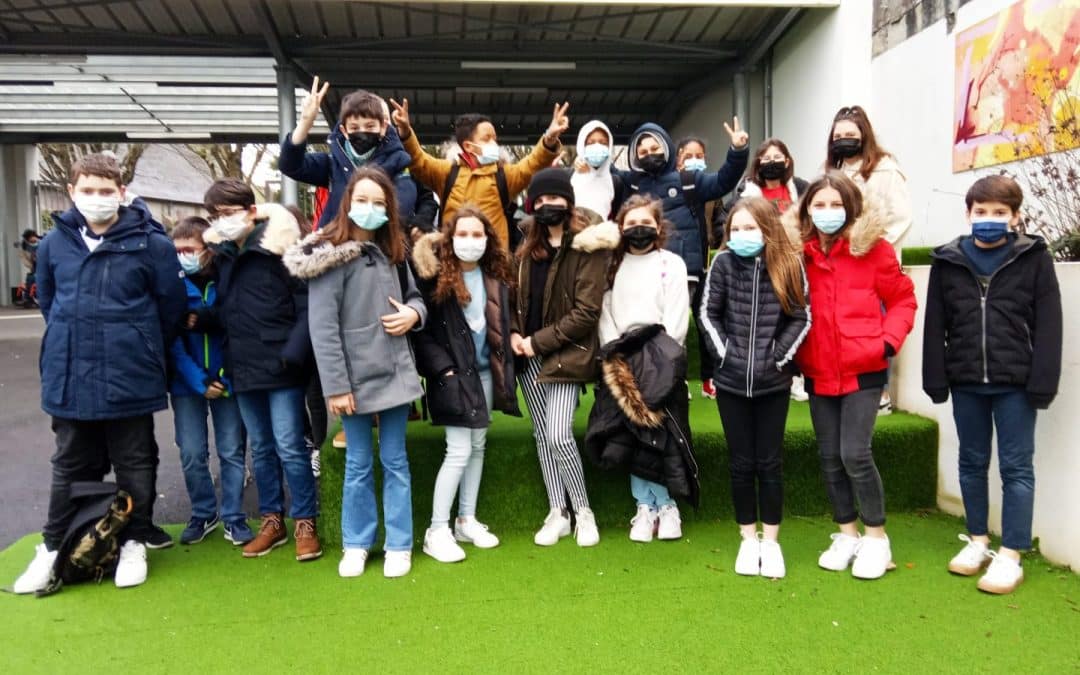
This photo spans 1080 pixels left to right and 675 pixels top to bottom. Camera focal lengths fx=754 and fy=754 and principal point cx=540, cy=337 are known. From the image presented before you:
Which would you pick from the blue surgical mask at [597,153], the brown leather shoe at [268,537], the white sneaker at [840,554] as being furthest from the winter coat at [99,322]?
the white sneaker at [840,554]

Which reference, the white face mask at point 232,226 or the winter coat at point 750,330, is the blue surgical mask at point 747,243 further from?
the white face mask at point 232,226

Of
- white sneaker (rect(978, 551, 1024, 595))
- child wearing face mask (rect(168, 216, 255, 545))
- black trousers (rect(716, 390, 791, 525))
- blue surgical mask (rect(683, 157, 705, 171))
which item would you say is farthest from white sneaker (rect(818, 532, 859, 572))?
child wearing face mask (rect(168, 216, 255, 545))

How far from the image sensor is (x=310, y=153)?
4.19m

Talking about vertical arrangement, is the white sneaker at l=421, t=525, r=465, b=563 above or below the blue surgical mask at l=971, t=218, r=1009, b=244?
below

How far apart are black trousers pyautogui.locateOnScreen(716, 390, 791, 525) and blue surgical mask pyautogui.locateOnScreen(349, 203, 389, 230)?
1.82 metres

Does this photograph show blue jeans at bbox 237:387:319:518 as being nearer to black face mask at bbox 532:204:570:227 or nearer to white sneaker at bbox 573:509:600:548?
white sneaker at bbox 573:509:600:548

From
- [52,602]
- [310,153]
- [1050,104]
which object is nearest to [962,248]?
[1050,104]

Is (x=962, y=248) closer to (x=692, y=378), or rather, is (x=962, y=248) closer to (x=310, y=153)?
(x=692, y=378)

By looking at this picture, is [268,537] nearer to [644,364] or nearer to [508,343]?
[508,343]

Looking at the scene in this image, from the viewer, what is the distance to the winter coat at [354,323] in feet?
11.2

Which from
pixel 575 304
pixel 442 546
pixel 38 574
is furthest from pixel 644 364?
pixel 38 574

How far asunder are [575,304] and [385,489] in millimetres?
1314

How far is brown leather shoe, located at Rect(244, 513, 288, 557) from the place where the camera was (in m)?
3.85

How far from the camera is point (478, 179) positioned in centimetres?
455
